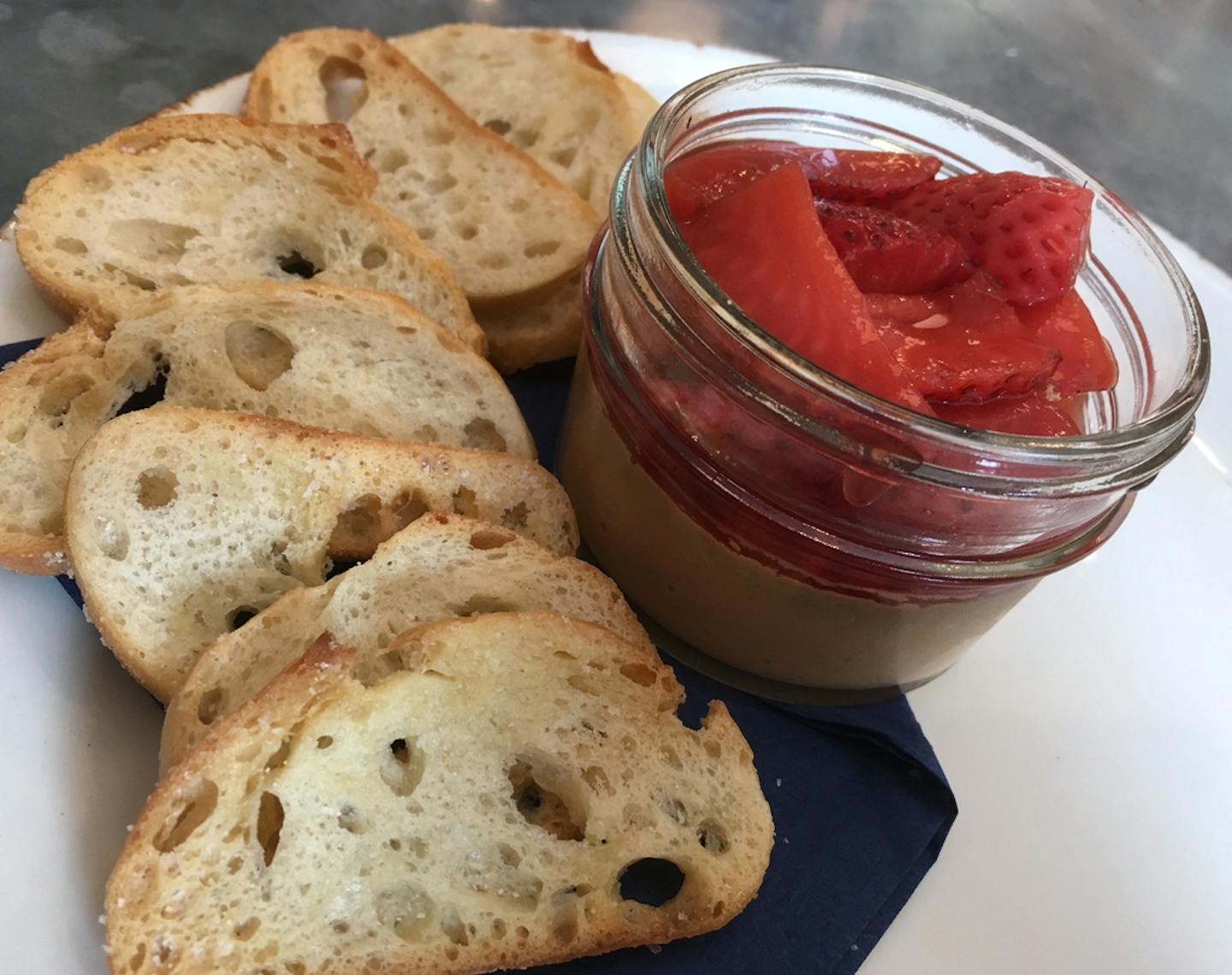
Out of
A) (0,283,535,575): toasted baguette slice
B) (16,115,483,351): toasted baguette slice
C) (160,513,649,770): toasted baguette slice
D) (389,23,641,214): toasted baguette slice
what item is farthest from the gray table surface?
(160,513,649,770): toasted baguette slice

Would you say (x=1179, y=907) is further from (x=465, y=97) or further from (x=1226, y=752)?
(x=465, y=97)

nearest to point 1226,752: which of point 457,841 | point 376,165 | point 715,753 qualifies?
point 715,753

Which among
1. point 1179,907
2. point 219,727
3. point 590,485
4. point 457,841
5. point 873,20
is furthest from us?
point 873,20

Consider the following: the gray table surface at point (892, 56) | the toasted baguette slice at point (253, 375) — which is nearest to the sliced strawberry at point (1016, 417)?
the toasted baguette slice at point (253, 375)

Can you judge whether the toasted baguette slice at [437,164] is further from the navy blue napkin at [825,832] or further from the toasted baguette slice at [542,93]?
the navy blue napkin at [825,832]

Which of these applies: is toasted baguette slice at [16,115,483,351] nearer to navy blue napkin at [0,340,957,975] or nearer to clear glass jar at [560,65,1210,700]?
navy blue napkin at [0,340,957,975]
